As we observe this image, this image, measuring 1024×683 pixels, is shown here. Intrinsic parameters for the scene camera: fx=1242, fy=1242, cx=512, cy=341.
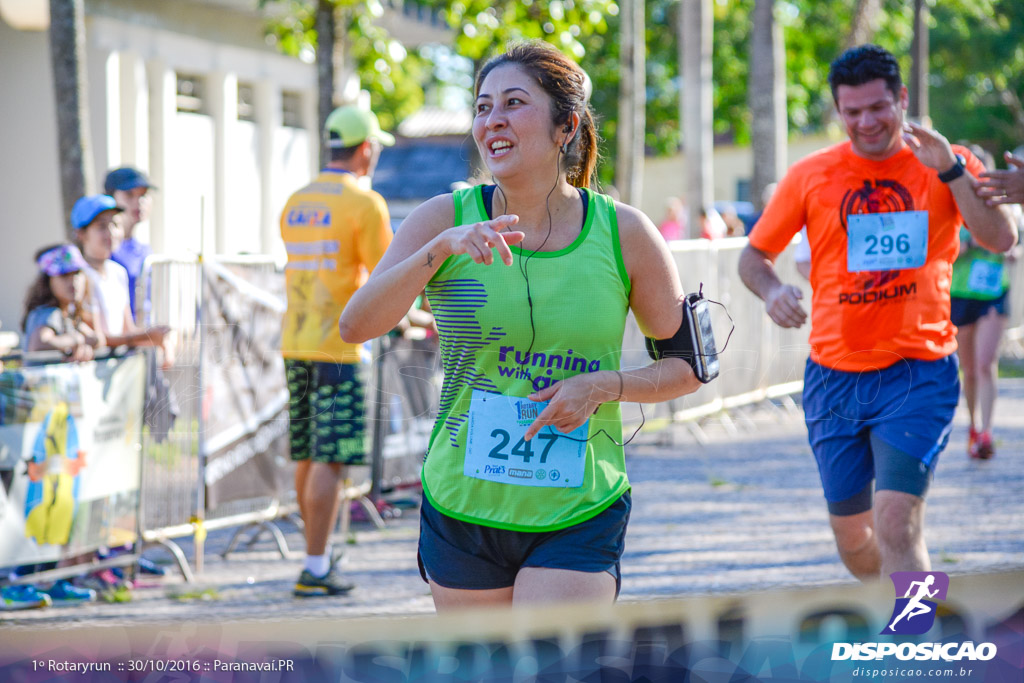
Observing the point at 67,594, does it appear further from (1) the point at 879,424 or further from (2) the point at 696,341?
(2) the point at 696,341

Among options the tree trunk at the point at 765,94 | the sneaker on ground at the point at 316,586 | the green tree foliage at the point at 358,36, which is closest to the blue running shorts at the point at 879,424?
the sneaker on ground at the point at 316,586

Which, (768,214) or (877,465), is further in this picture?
(768,214)

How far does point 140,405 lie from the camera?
20.7ft

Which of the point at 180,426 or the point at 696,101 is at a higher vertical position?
the point at 696,101

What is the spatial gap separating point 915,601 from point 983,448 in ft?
24.8

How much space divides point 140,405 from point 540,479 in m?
3.93

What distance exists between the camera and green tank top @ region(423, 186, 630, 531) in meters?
2.87

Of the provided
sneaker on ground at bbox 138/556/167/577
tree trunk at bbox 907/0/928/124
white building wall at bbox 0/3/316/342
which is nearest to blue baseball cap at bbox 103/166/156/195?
sneaker on ground at bbox 138/556/167/577

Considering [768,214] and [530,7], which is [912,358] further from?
[530,7]

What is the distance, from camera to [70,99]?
354 inches

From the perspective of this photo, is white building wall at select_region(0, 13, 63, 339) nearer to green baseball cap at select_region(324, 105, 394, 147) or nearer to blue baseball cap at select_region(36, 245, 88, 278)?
blue baseball cap at select_region(36, 245, 88, 278)

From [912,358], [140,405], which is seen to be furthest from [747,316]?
[912,358]

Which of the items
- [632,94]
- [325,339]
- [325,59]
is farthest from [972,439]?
[632,94]

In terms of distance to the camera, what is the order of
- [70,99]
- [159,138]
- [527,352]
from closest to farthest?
[527,352]
[70,99]
[159,138]
